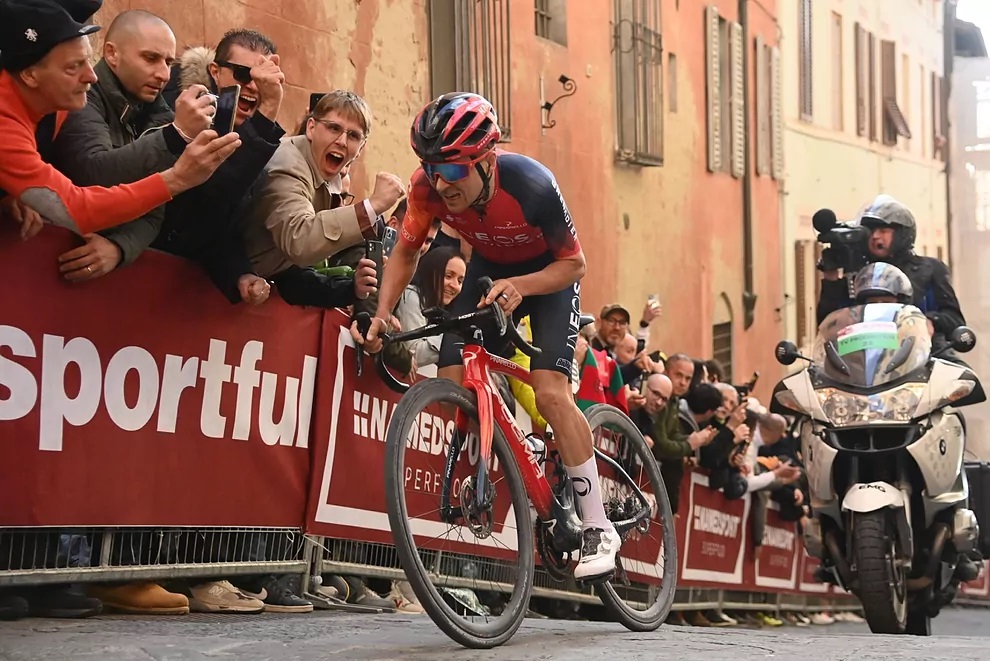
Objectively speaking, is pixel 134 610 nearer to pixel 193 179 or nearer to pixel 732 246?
pixel 193 179

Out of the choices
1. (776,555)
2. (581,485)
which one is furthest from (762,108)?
(581,485)

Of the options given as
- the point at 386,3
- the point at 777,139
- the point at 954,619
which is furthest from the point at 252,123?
the point at 777,139

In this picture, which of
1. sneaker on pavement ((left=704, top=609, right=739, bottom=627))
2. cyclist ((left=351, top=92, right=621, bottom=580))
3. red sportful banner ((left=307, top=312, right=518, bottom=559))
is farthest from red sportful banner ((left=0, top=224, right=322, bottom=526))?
sneaker on pavement ((left=704, top=609, right=739, bottom=627))

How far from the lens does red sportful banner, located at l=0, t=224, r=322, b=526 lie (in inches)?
242

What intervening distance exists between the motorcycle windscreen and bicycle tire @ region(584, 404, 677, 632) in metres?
2.06

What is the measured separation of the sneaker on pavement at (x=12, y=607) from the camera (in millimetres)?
6195

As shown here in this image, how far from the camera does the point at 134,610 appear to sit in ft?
22.2

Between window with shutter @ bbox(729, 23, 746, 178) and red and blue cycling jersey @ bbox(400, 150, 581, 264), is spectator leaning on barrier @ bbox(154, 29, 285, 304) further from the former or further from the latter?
window with shutter @ bbox(729, 23, 746, 178)

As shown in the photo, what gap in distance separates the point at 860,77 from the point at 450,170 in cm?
2850

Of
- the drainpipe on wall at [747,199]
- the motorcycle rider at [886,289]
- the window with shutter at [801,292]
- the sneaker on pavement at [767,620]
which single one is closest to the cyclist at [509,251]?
the motorcycle rider at [886,289]

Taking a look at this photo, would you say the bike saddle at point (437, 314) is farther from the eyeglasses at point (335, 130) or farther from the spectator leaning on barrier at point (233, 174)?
the eyeglasses at point (335, 130)

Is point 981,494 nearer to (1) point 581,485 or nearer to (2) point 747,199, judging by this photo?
(1) point 581,485

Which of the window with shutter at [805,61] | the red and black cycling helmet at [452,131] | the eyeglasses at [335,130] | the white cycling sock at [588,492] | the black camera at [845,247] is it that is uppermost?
the window with shutter at [805,61]

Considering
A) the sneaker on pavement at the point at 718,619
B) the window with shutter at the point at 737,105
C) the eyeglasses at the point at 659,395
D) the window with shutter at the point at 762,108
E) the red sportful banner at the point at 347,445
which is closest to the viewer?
the red sportful banner at the point at 347,445
